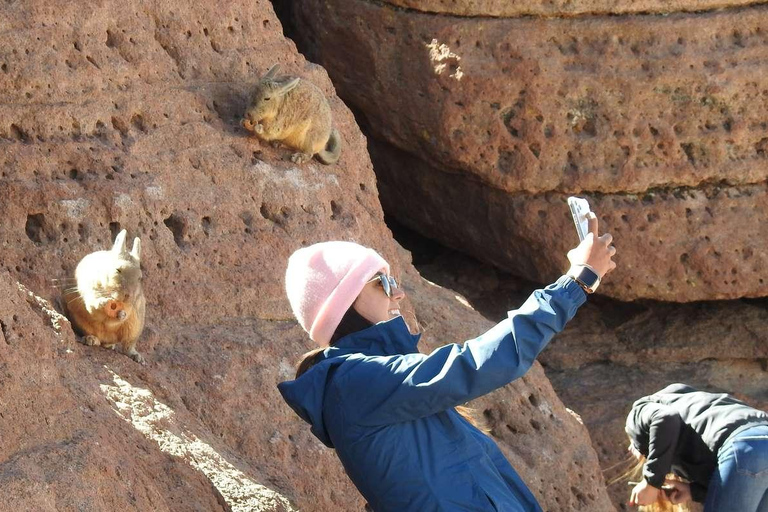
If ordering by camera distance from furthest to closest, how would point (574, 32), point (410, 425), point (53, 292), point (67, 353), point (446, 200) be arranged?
point (446, 200) < point (574, 32) < point (53, 292) < point (67, 353) < point (410, 425)

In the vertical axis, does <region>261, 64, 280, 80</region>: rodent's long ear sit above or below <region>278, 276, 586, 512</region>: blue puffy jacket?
above

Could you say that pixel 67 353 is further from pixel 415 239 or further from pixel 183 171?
pixel 415 239

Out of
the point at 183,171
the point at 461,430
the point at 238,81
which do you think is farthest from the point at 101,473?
the point at 238,81

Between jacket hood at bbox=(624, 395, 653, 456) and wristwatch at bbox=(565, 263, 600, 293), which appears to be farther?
jacket hood at bbox=(624, 395, 653, 456)

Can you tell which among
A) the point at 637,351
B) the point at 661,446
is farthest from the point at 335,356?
the point at 637,351

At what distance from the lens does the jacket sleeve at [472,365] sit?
3031mm

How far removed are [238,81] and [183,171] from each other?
0.95 metres

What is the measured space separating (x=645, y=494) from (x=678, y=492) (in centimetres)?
14

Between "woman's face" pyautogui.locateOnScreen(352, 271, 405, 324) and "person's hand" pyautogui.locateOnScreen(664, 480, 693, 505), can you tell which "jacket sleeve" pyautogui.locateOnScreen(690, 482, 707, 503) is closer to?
"person's hand" pyautogui.locateOnScreen(664, 480, 693, 505)

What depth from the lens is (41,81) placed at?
5629 mm

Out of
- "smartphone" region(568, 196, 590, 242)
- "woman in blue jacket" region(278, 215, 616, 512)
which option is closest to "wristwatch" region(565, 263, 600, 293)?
"woman in blue jacket" region(278, 215, 616, 512)

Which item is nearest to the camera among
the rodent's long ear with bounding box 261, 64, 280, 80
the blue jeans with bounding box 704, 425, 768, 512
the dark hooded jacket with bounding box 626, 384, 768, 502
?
the blue jeans with bounding box 704, 425, 768, 512

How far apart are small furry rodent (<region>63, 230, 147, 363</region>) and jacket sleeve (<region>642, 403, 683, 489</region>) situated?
2084 mm

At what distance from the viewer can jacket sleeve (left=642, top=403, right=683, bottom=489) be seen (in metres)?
3.68
